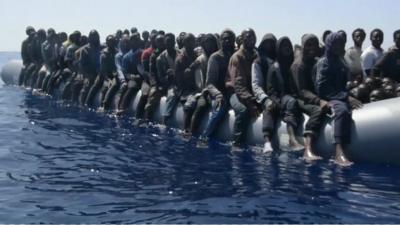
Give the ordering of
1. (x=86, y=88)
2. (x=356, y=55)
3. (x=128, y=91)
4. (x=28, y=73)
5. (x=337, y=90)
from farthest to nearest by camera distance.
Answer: (x=28, y=73) < (x=86, y=88) < (x=128, y=91) < (x=356, y=55) < (x=337, y=90)

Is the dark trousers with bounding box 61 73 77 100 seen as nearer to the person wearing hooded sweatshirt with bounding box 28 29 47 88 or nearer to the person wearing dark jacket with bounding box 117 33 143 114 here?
the person wearing hooded sweatshirt with bounding box 28 29 47 88

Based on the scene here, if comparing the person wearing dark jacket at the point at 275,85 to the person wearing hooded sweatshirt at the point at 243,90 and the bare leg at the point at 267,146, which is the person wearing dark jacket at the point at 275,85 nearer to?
the bare leg at the point at 267,146

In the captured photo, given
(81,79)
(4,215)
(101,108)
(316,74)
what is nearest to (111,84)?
(101,108)

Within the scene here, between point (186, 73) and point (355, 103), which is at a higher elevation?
point (186, 73)

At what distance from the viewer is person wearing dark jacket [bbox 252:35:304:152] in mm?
10656

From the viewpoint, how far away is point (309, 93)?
10258 millimetres

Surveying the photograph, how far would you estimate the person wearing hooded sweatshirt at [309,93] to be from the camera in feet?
32.6

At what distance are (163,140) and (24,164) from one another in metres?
3.56

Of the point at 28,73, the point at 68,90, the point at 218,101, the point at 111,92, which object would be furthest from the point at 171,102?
the point at 28,73

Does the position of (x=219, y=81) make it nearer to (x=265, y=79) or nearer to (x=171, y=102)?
(x=265, y=79)

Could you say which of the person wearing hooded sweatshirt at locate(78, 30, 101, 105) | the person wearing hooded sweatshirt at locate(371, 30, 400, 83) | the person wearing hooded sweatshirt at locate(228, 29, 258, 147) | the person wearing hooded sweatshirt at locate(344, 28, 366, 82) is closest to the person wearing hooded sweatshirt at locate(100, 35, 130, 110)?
the person wearing hooded sweatshirt at locate(78, 30, 101, 105)

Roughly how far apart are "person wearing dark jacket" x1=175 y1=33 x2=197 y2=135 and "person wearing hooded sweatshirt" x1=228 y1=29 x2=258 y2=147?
176cm

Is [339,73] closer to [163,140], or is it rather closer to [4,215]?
[163,140]

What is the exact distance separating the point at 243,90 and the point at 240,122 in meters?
0.73
